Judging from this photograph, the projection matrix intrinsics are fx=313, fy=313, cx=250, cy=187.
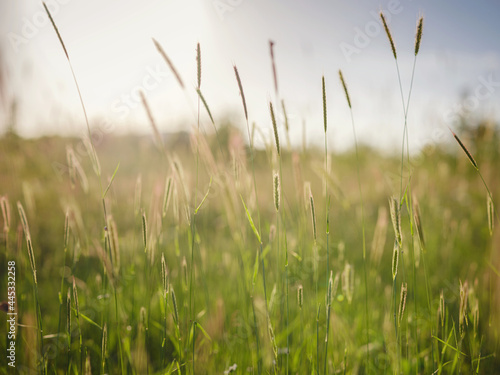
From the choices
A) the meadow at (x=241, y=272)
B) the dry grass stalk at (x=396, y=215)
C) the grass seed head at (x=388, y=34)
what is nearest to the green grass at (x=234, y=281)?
the meadow at (x=241, y=272)

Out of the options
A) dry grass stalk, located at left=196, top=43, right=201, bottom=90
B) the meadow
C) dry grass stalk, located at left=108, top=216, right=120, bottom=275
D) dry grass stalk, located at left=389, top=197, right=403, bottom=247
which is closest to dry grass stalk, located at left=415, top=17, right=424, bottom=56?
the meadow

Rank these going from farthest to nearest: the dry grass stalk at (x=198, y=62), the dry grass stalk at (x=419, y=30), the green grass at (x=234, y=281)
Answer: the green grass at (x=234, y=281), the dry grass stalk at (x=419, y=30), the dry grass stalk at (x=198, y=62)

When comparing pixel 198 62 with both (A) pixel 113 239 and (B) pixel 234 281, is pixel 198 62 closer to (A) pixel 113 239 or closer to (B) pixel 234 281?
(A) pixel 113 239

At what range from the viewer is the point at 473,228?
9.62ft

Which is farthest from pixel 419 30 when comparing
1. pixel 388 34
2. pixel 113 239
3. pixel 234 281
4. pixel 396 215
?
pixel 234 281

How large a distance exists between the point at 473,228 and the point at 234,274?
2523 millimetres

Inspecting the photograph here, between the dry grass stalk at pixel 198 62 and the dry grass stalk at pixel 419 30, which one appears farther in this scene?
the dry grass stalk at pixel 419 30

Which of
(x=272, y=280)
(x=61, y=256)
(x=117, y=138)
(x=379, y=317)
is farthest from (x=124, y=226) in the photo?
(x=117, y=138)

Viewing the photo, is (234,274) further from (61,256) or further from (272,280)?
(61,256)

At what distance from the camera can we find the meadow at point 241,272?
0.89 m

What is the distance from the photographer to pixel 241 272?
4.72 ft

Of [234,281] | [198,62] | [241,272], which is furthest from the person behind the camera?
[234,281]

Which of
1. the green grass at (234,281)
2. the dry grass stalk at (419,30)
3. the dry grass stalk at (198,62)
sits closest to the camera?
the dry grass stalk at (198,62)

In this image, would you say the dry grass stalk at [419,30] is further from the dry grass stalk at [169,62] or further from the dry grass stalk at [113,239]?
the dry grass stalk at [113,239]
